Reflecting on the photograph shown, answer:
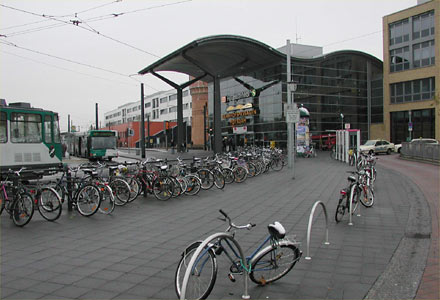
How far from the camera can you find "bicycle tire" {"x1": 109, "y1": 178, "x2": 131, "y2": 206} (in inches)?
361

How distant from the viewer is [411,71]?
40188mm

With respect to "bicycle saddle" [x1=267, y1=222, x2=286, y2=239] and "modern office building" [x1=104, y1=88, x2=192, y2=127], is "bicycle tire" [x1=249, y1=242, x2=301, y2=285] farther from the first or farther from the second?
"modern office building" [x1=104, y1=88, x2=192, y2=127]

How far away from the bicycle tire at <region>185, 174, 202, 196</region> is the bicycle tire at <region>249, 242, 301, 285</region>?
6.77 m

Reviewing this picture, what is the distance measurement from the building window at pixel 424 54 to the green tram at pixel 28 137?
3810cm

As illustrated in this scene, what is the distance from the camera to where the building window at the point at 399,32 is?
40.5m

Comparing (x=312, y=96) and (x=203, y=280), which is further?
(x=312, y=96)

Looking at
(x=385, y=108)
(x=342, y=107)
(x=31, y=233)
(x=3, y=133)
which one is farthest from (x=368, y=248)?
(x=385, y=108)

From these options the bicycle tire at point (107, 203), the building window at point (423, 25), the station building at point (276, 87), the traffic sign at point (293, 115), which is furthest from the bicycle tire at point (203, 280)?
the building window at point (423, 25)

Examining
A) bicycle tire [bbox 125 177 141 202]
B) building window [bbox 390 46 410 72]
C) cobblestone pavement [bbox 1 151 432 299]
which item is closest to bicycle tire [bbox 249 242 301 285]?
cobblestone pavement [bbox 1 151 432 299]

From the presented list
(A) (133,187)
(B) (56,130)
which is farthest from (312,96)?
(A) (133,187)

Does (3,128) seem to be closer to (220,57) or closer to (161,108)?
(220,57)

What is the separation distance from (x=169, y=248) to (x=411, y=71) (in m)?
42.1

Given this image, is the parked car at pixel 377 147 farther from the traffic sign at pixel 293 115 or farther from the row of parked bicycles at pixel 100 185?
the row of parked bicycles at pixel 100 185

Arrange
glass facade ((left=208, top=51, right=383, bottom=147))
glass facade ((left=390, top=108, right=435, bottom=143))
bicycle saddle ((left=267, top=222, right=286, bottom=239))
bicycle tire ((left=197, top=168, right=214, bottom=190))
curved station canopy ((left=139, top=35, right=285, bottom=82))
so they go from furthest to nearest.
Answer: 1. glass facade ((left=390, top=108, right=435, bottom=143))
2. glass facade ((left=208, top=51, right=383, bottom=147))
3. curved station canopy ((left=139, top=35, right=285, bottom=82))
4. bicycle tire ((left=197, top=168, right=214, bottom=190))
5. bicycle saddle ((left=267, top=222, right=286, bottom=239))
